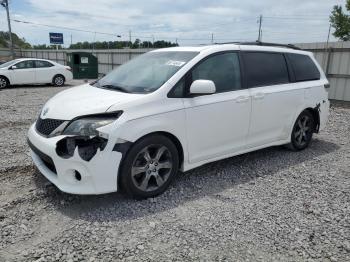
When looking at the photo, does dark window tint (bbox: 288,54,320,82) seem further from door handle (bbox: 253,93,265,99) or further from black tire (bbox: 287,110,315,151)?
door handle (bbox: 253,93,265,99)

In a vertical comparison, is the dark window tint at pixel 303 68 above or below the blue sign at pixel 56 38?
below

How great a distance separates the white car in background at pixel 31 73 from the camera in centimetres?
1472

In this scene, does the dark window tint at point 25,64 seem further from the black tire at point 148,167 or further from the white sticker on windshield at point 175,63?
the black tire at point 148,167

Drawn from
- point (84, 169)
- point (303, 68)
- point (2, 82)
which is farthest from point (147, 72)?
point (2, 82)

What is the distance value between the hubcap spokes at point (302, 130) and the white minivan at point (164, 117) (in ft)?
0.97

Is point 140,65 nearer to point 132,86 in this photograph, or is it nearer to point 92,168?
point 132,86

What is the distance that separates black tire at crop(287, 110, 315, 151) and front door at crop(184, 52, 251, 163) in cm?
135

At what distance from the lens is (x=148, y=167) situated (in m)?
3.60

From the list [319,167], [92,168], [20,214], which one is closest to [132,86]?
[92,168]

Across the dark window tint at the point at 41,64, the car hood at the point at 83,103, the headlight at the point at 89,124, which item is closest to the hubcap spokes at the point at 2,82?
the dark window tint at the point at 41,64

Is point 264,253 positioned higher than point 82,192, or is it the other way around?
point 82,192

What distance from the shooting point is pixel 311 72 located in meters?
5.53

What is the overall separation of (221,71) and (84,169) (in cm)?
210

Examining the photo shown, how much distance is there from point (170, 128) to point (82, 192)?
1141mm
